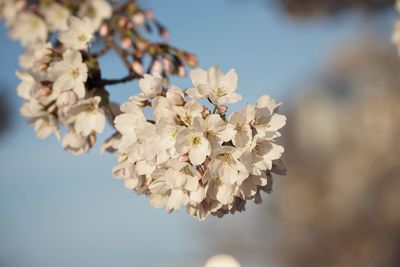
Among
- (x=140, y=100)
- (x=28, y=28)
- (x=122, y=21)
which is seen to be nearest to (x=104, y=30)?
(x=122, y=21)

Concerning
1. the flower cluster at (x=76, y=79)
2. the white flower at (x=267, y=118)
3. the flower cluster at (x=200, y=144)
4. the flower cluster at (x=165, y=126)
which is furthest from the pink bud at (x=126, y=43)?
the white flower at (x=267, y=118)

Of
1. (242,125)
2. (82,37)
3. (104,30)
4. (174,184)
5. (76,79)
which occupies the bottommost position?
(174,184)

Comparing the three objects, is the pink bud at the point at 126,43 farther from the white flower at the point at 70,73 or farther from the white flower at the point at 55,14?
the white flower at the point at 70,73

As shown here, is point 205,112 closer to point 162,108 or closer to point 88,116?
point 162,108

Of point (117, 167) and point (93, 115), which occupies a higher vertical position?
point (93, 115)

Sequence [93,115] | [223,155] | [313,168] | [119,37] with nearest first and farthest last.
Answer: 1. [223,155]
2. [93,115]
3. [119,37]
4. [313,168]

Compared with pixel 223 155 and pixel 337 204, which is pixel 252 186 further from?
pixel 337 204

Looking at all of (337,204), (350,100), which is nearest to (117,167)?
(337,204)
